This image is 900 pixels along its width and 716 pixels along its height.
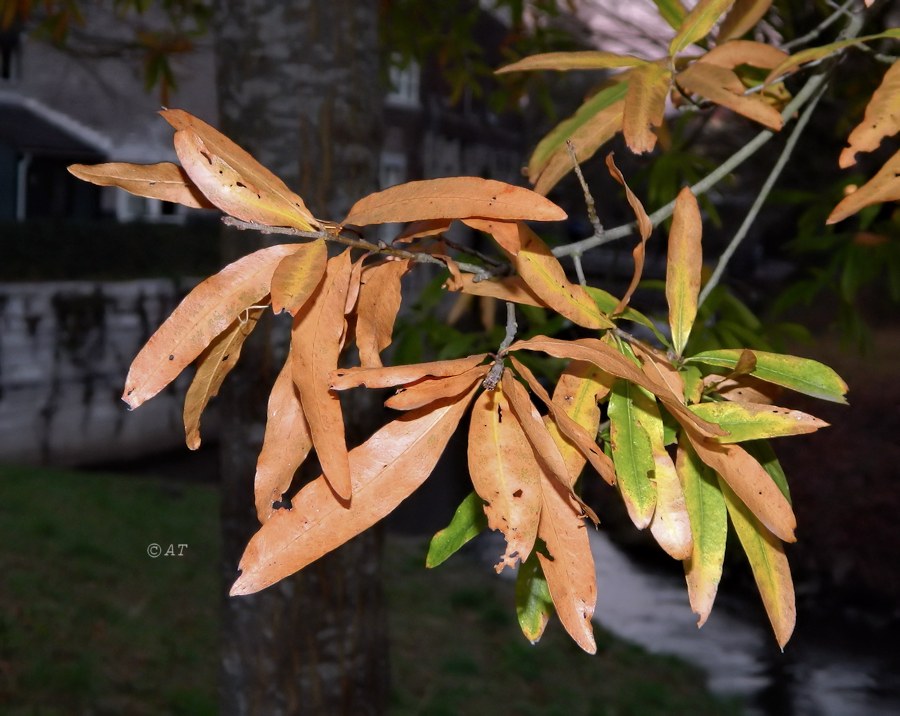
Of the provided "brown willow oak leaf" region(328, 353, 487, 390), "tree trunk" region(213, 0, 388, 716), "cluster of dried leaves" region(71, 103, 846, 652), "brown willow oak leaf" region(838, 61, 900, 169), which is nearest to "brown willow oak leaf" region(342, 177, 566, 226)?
"cluster of dried leaves" region(71, 103, 846, 652)

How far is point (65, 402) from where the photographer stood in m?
8.02

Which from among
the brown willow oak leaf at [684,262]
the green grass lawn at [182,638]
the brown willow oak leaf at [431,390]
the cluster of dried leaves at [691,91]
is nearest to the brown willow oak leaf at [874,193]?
the cluster of dried leaves at [691,91]

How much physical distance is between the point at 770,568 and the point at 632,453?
16 cm

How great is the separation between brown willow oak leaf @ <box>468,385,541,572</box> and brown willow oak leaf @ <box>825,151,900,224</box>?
31cm

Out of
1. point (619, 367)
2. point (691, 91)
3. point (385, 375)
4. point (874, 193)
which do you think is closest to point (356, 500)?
point (385, 375)

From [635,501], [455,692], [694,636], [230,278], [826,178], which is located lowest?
[694,636]

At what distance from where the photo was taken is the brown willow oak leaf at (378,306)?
0.81 meters

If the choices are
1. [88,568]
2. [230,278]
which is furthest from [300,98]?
[88,568]

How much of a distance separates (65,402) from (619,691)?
5.56 m

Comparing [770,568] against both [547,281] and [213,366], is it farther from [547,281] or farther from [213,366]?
[213,366]

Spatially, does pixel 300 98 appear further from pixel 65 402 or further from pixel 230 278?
pixel 65 402

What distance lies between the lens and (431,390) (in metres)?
0.71

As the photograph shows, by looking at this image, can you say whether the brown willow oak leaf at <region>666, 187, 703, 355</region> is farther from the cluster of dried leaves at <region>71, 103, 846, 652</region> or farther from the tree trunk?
the tree trunk

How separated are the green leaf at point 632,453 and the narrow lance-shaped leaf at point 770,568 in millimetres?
103
